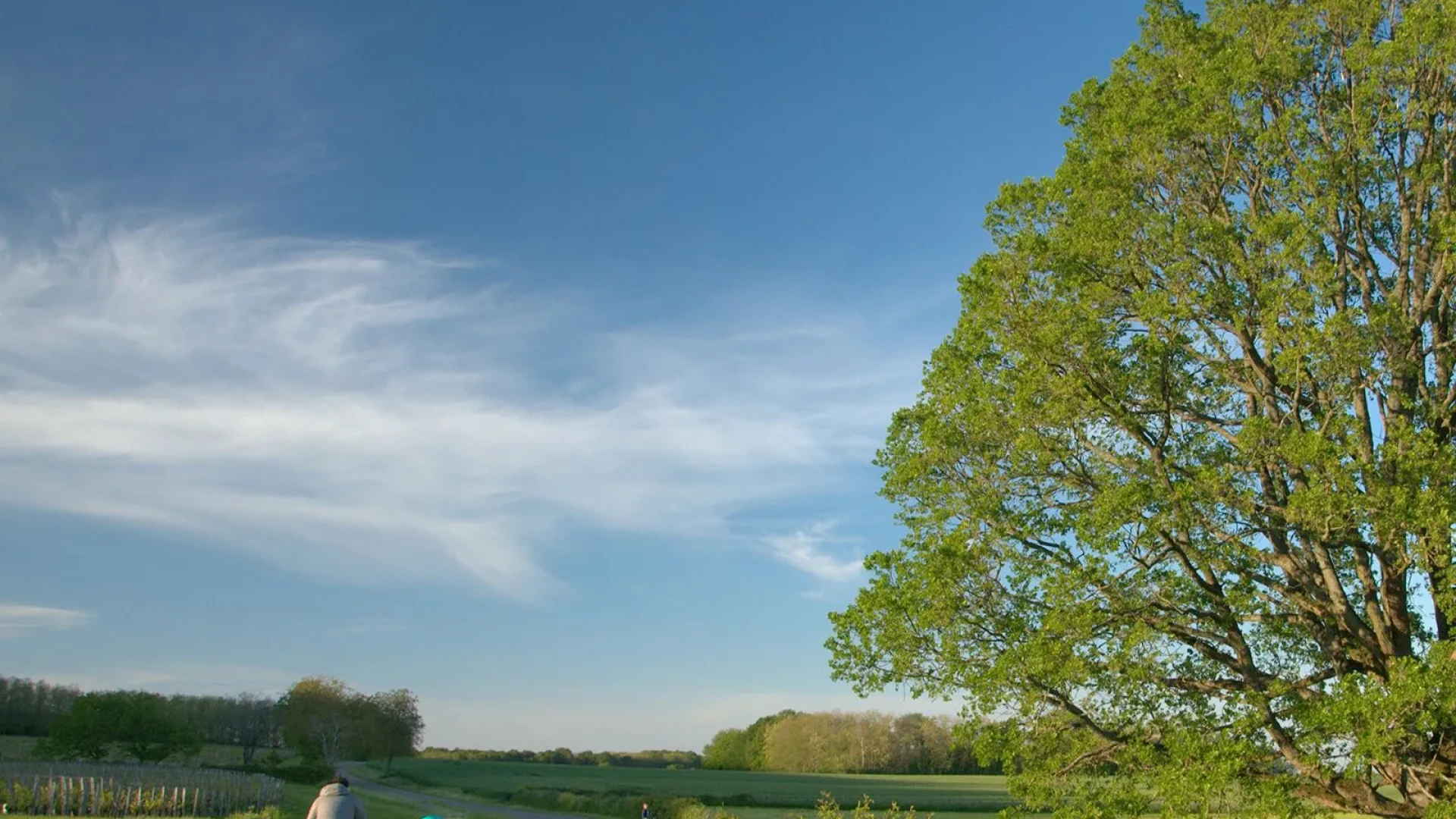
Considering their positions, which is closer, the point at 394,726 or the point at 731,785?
the point at 731,785

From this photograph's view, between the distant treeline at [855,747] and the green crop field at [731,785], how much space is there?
20.1 ft

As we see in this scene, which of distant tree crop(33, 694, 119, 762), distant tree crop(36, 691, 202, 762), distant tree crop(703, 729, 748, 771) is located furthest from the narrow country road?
distant tree crop(703, 729, 748, 771)

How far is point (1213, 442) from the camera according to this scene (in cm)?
→ 1688

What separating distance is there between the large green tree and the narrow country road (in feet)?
174

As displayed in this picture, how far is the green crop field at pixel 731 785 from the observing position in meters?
76.1

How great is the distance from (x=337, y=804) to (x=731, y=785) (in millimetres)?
92991

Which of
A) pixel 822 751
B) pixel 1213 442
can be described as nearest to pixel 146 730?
pixel 822 751

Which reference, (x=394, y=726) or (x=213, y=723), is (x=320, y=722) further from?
(x=213, y=723)

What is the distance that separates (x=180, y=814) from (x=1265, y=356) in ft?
185

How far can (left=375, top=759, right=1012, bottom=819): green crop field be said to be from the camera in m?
76.1

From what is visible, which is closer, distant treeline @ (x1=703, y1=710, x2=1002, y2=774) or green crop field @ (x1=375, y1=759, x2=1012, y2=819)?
green crop field @ (x1=375, y1=759, x2=1012, y2=819)

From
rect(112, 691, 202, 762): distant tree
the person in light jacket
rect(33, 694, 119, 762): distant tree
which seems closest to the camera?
the person in light jacket

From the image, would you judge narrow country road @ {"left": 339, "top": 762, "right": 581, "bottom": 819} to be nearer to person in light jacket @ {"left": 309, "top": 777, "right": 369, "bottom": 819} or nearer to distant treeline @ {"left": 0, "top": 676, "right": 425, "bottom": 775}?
distant treeline @ {"left": 0, "top": 676, "right": 425, "bottom": 775}

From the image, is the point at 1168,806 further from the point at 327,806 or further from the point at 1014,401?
the point at 327,806
